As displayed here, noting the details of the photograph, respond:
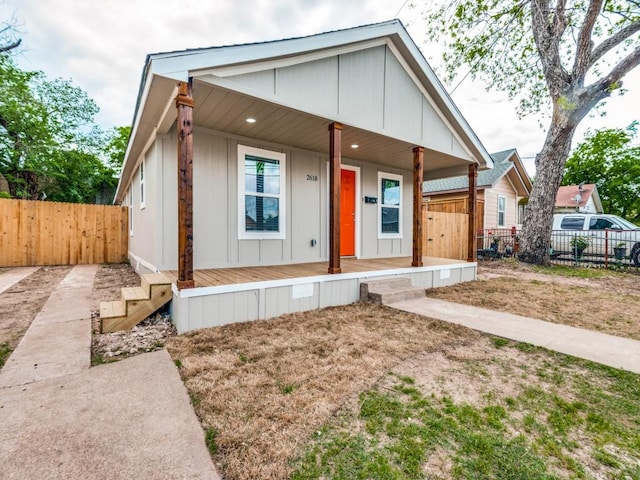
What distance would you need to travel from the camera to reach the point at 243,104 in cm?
416

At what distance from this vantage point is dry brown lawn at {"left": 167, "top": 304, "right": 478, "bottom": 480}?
1.63 meters

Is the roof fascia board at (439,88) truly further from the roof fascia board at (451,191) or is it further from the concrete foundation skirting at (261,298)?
the roof fascia board at (451,191)

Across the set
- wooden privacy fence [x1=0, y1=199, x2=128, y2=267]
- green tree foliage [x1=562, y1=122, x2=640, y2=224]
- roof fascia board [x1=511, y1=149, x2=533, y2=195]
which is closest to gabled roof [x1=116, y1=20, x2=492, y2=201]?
wooden privacy fence [x1=0, y1=199, x2=128, y2=267]

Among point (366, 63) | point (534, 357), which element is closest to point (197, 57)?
point (366, 63)

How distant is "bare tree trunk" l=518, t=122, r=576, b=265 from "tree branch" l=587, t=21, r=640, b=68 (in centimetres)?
199

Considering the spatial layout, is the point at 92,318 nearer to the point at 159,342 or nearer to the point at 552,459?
the point at 159,342

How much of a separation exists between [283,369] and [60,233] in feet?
33.4

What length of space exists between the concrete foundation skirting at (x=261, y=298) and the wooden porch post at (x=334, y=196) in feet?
1.12

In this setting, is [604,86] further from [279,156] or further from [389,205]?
A: [279,156]

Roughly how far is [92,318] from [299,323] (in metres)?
2.70

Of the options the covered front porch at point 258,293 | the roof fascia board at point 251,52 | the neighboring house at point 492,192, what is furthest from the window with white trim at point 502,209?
the roof fascia board at point 251,52

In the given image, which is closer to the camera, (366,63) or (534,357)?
(534,357)

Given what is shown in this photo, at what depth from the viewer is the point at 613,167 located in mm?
24844

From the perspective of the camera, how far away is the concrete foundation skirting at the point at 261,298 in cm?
342
